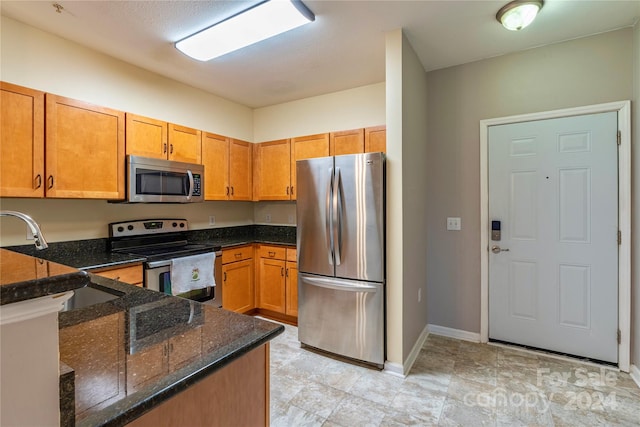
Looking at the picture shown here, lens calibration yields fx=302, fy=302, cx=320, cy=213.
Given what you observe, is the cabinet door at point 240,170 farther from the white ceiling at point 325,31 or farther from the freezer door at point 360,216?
the freezer door at point 360,216

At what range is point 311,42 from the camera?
2469 millimetres

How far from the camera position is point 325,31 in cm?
231

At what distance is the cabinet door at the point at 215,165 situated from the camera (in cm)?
334

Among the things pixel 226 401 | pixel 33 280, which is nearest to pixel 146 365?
pixel 226 401

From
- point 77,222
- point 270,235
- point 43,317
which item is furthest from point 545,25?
point 77,222

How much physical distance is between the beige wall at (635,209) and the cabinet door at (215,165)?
367cm

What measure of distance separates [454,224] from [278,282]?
1959mm

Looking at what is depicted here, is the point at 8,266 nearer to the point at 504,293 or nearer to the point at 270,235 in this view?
the point at 504,293

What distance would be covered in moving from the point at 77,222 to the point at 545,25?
4089 millimetres

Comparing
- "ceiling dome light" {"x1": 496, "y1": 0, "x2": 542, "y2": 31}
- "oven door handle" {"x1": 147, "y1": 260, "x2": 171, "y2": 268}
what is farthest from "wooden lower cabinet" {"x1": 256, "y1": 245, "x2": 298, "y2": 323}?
"ceiling dome light" {"x1": 496, "y1": 0, "x2": 542, "y2": 31}

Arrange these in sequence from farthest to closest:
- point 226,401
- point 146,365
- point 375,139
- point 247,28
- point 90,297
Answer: point 375,139 < point 247,28 < point 90,297 < point 226,401 < point 146,365

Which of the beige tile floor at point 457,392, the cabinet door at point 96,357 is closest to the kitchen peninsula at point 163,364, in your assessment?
the cabinet door at point 96,357

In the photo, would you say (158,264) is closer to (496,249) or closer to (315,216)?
(315,216)

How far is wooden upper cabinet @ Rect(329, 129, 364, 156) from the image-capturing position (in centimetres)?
320
